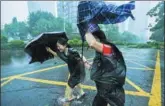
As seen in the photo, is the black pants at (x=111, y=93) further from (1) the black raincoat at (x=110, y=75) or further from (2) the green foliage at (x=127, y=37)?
(2) the green foliage at (x=127, y=37)

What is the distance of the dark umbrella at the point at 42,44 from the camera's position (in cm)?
355

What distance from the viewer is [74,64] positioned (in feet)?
13.0

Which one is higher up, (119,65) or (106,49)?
(106,49)

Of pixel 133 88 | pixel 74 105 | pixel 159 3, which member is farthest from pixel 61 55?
pixel 159 3

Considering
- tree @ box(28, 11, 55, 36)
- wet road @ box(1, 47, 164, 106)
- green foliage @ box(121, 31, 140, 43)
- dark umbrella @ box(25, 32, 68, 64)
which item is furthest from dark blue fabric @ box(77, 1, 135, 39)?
green foliage @ box(121, 31, 140, 43)

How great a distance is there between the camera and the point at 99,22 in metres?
2.30

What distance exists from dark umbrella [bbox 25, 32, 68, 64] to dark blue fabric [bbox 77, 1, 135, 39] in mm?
1449

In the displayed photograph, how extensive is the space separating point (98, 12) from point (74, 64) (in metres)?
1.89

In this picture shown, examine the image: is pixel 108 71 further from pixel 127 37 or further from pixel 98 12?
pixel 127 37

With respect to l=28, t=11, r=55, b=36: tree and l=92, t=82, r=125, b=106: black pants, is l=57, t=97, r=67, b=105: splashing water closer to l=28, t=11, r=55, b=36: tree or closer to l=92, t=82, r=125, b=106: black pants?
l=92, t=82, r=125, b=106: black pants

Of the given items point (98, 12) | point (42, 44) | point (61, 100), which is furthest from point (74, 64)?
point (98, 12)

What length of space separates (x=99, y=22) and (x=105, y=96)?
2.86 ft

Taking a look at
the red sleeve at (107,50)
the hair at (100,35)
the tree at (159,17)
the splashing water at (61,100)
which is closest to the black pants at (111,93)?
the red sleeve at (107,50)

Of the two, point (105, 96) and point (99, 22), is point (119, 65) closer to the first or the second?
point (105, 96)
